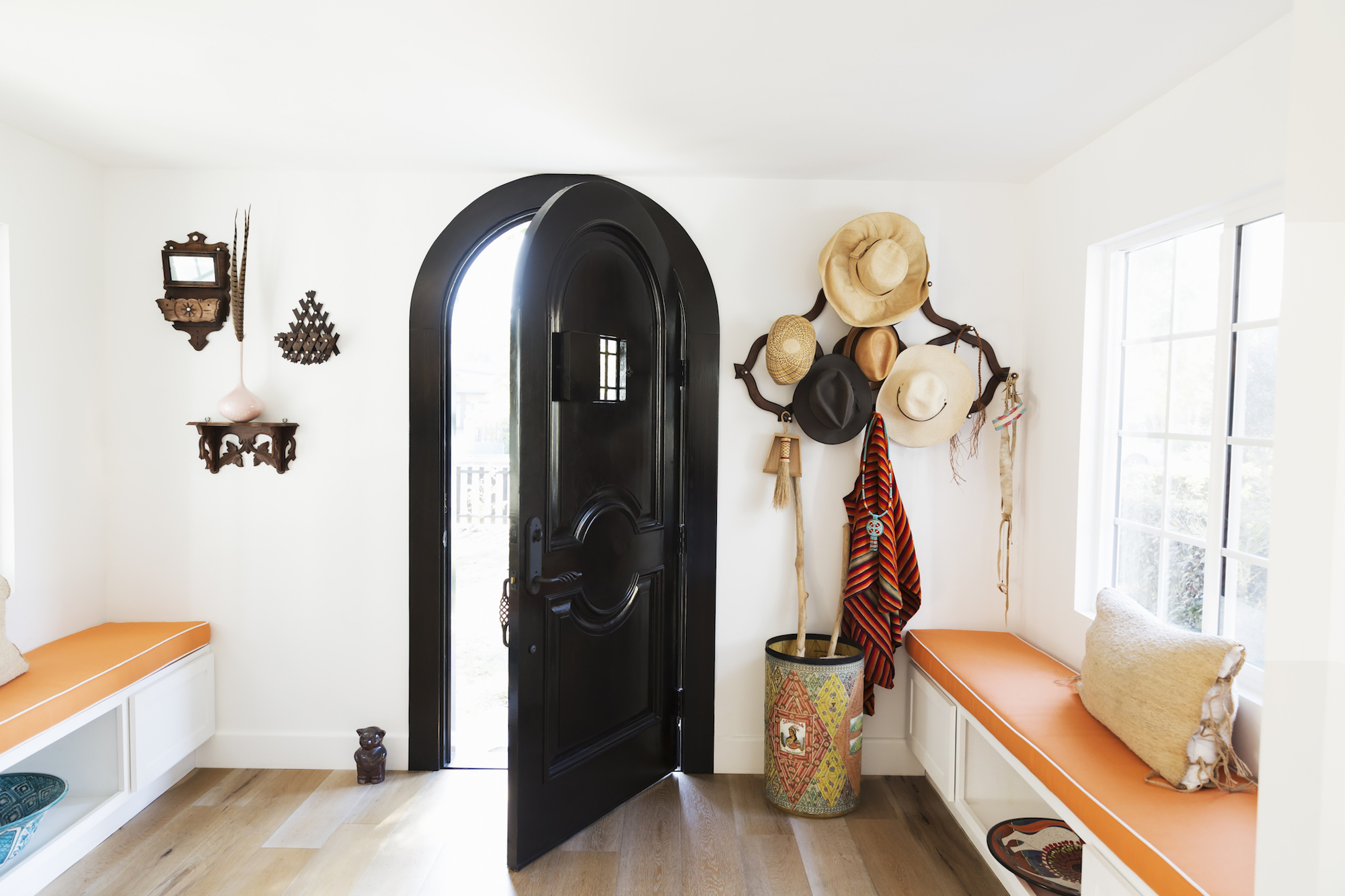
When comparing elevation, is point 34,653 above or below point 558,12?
below

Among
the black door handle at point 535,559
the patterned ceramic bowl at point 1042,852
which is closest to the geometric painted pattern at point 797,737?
the patterned ceramic bowl at point 1042,852

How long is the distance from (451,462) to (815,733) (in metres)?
1.77

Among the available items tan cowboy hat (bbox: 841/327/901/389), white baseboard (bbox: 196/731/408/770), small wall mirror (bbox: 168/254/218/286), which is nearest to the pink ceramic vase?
small wall mirror (bbox: 168/254/218/286)

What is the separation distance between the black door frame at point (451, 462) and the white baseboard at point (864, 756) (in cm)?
6

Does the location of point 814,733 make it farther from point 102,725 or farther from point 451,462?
point 102,725

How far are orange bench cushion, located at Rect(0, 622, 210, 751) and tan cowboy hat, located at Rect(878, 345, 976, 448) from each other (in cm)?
285

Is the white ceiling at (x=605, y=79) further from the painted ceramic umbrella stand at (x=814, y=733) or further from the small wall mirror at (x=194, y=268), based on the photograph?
the painted ceramic umbrella stand at (x=814, y=733)

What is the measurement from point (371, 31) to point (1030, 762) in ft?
8.29

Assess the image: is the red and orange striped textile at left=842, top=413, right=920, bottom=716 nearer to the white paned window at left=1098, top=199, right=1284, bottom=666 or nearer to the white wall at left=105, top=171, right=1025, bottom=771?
the white wall at left=105, top=171, right=1025, bottom=771

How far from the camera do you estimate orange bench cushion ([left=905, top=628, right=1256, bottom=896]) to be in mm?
1468

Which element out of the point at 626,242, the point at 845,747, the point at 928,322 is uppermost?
the point at 626,242

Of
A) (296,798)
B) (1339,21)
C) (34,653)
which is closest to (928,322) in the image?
(1339,21)

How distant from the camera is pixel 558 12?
1.81 metres

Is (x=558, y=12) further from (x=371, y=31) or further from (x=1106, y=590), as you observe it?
(x=1106, y=590)
